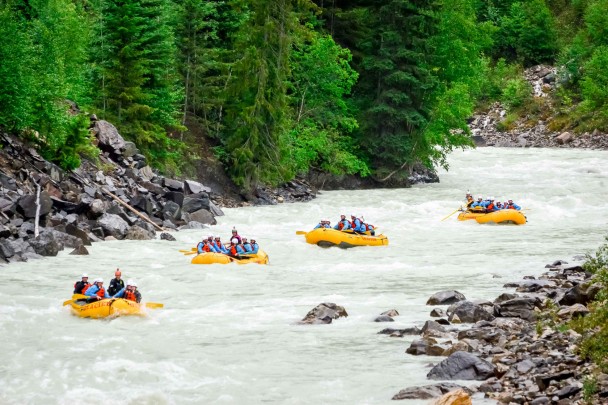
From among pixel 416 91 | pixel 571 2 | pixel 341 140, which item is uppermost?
pixel 571 2

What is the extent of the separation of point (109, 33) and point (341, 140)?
1439 centimetres

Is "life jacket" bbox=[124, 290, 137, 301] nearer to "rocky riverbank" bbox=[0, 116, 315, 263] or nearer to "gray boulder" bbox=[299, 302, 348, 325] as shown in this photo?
"gray boulder" bbox=[299, 302, 348, 325]

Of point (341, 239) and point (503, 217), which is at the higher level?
point (503, 217)

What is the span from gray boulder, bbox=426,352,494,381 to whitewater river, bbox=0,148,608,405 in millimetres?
374

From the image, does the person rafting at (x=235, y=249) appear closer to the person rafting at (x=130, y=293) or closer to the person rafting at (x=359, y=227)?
the person rafting at (x=359, y=227)

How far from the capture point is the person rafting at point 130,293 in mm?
16641

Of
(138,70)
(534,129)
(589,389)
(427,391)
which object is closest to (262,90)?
(138,70)

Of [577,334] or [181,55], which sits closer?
[577,334]

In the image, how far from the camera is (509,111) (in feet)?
248

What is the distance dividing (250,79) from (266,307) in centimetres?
2016

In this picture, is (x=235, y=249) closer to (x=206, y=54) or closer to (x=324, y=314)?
(x=324, y=314)

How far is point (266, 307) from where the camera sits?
17203 mm

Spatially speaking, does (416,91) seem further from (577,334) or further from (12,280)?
(577,334)

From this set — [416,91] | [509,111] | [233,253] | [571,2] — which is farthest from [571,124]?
[233,253]
